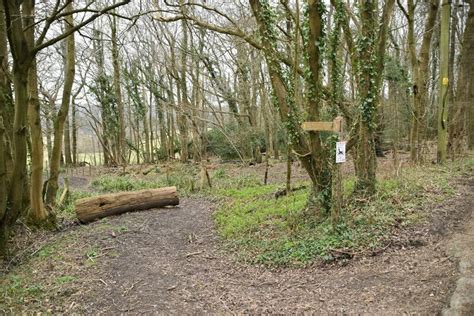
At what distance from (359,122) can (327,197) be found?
1285mm

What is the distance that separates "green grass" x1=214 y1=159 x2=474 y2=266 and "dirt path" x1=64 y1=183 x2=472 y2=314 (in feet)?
0.81

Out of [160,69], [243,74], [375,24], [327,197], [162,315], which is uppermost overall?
[160,69]

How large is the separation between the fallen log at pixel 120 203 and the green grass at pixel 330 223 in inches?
66.4

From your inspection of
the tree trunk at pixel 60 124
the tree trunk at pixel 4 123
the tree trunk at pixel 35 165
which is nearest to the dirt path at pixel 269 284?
the tree trunk at pixel 4 123

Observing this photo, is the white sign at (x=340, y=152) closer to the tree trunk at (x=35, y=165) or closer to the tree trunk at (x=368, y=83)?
the tree trunk at (x=368, y=83)

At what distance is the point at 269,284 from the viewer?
14.5ft

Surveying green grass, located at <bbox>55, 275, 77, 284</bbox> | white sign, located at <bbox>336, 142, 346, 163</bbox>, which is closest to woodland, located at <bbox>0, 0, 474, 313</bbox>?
green grass, located at <bbox>55, 275, 77, 284</bbox>

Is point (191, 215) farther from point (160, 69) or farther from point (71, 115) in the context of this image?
point (71, 115)

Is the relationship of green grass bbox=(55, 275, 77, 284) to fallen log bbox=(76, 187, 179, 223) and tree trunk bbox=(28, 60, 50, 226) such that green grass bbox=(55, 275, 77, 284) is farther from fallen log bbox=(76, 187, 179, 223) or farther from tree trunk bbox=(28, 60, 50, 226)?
fallen log bbox=(76, 187, 179, 223)

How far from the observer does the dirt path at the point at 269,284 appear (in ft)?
11.7

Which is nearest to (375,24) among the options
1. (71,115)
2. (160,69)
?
(160,69)

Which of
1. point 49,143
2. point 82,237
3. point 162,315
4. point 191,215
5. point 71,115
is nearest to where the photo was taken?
point 162,315

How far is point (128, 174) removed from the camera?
15156mm

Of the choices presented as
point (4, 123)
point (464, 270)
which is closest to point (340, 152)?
point (464, 270)
